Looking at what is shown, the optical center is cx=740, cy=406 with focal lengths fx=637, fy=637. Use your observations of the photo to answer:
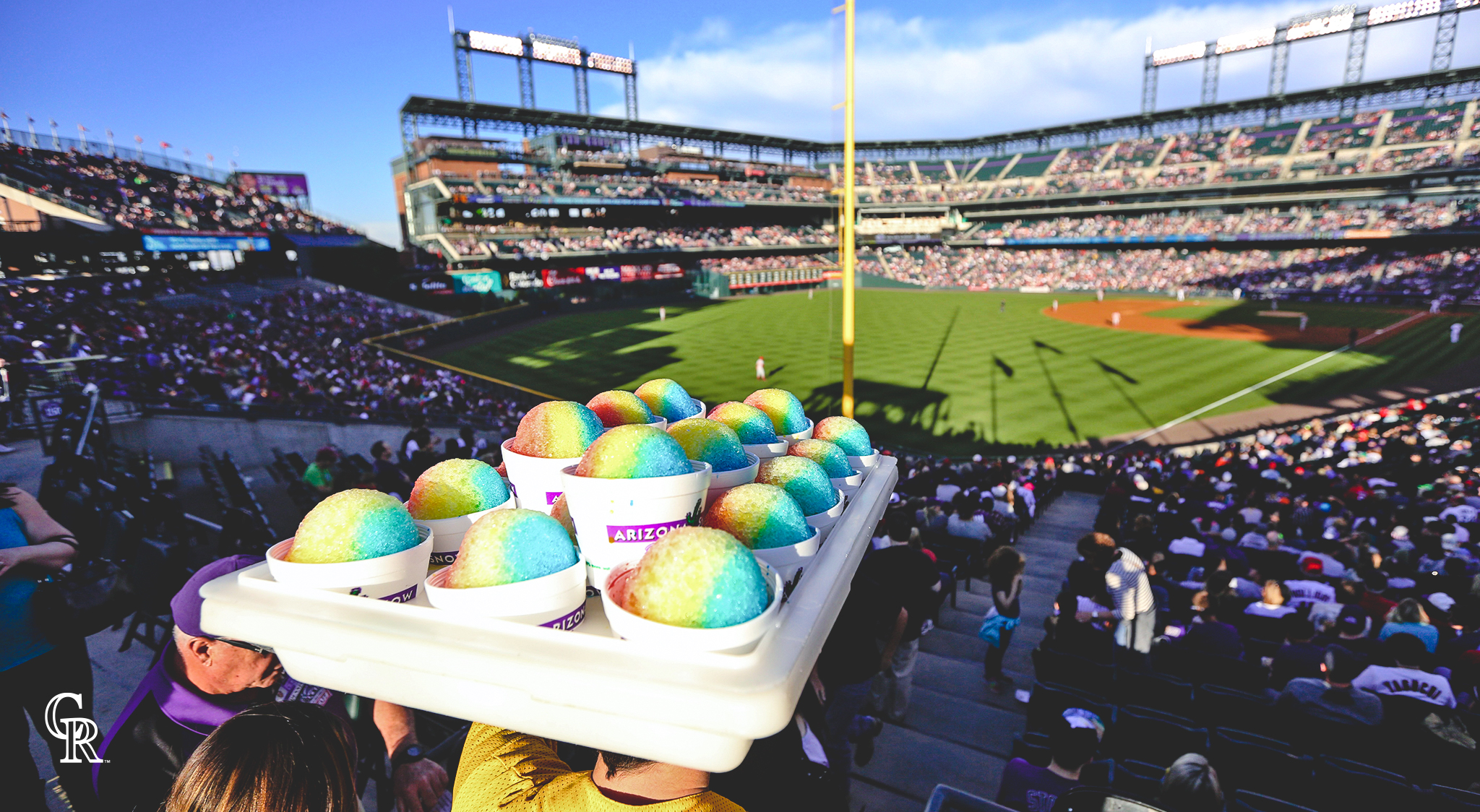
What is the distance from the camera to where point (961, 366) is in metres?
28.2

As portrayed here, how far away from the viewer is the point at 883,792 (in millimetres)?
4160

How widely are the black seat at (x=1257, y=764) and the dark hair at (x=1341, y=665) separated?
2.30ft

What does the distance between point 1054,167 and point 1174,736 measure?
283ft

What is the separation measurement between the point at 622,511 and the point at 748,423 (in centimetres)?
98

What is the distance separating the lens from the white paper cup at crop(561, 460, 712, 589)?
1.80m

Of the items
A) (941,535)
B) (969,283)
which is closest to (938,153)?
(969,283)

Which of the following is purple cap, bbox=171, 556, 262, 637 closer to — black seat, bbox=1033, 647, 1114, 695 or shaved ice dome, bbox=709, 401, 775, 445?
shaved ice dome, bbox=709, 401, 775, 445

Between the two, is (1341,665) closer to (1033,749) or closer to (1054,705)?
(1054,705)

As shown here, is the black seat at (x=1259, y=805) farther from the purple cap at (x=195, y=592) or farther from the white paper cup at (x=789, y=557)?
the purple cap at (x=195, y=592)

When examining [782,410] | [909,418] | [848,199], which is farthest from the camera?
[909,418]

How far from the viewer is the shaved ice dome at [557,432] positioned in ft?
7.15

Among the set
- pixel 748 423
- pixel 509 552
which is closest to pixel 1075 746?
pixel 748 423

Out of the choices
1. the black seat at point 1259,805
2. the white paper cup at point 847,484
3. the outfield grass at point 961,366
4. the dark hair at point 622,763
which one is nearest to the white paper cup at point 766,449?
the white paper cup at point 847,484

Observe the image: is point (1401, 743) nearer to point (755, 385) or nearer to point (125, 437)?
point (125, 437)
